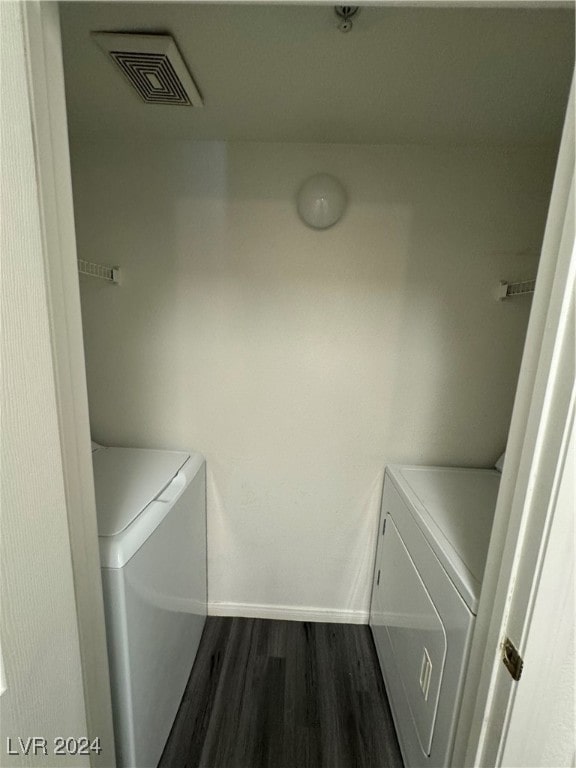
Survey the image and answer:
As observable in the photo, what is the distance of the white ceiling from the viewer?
0.94 metres

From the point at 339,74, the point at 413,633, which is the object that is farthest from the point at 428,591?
the point at 339,74

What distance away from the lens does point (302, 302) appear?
1.76 meters

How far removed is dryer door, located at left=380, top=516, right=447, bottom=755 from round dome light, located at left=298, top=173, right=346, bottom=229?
4.70ft

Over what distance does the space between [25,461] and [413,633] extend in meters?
1.40

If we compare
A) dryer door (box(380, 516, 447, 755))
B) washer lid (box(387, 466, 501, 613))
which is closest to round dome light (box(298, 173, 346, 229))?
washer lid (box(387, 466, 501, 613))

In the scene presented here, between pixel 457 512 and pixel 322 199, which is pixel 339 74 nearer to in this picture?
pixel 322 199

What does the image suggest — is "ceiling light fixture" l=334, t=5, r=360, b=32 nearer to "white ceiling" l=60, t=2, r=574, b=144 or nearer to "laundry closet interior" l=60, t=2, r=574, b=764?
"white ceiling" l=60, t=2, r=574, b=144

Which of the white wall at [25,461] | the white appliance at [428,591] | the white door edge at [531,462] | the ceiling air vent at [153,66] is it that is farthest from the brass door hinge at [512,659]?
the ceiling air vent at [153,66]

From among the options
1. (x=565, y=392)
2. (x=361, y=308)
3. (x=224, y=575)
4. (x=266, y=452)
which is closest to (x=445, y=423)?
(x=361, y=308)

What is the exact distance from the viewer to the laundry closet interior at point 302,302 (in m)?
1.56

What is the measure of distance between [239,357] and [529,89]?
1468 millimetres

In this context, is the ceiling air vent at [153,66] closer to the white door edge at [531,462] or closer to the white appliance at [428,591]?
the white door edge at [531,462]

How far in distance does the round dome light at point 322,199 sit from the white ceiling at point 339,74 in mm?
182

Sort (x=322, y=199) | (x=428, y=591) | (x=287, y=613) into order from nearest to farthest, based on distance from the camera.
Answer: (x=428, y=591) → (x=322, y=199) → (x=287, y=613)
